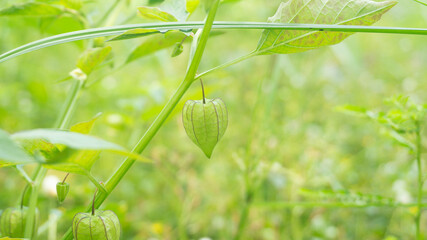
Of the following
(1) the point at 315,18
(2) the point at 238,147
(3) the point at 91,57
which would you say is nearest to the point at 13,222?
(3) the point at 91,57

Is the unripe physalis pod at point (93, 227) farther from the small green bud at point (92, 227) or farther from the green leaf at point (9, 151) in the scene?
the green leaf at point (9, 151)

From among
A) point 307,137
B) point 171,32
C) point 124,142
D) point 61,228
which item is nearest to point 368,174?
point 307,137

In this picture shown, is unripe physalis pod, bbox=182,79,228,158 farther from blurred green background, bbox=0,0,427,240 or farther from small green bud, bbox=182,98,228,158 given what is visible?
blurred green background, bbox=0,0,427,240

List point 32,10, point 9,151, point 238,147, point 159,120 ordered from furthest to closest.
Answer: point 238,147 < point 32,10 < point 159,120 < point 9,151

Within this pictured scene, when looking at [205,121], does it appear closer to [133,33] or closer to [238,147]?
[133,33]

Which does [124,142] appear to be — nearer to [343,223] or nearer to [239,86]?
[239,86]
